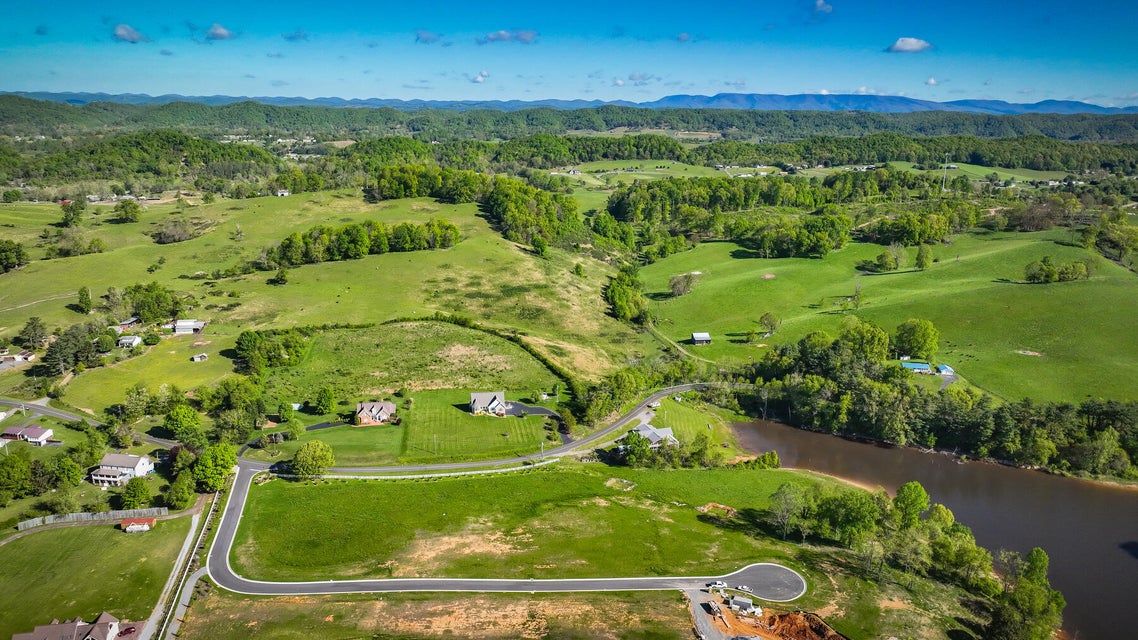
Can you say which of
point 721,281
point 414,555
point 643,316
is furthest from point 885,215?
point 414,555

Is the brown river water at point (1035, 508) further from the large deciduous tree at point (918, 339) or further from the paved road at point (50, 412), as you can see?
the paved road at point (50, 412)

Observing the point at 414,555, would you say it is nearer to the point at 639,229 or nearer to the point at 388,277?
the point at 388,277

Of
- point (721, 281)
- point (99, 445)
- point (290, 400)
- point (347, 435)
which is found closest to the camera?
point (99, 445)

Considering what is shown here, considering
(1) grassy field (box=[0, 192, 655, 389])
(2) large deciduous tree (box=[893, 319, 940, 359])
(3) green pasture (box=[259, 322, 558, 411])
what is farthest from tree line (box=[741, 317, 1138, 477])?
(3) green pasture (box=[259, 322, 558, 411])

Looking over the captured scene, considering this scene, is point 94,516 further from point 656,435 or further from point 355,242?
point 355,242

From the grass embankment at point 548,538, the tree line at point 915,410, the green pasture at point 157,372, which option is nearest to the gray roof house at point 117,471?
the grass embankment at point 548,538

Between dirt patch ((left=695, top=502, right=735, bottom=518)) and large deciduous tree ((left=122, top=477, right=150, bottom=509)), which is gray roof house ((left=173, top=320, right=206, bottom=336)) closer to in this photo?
large deciduous tree ((left=122, top=477, right=150, bottom=509))
